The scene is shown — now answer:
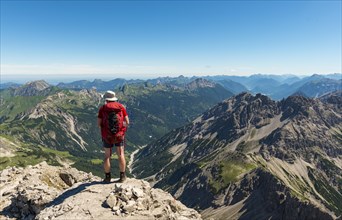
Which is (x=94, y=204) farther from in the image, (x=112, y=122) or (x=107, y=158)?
(x=112, y=122)

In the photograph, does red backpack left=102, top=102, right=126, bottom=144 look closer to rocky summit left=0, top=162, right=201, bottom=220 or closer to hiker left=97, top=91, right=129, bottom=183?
hiker left=97, top=91, right=129, bottom=183

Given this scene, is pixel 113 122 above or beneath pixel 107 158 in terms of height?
above

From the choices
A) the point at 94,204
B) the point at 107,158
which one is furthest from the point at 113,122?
the point at 94,204

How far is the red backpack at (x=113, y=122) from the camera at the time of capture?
26359 millimetres

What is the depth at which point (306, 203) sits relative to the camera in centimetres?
19838

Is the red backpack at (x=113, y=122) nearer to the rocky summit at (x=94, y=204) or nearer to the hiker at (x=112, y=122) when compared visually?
the hiker at (x=112, y=122)

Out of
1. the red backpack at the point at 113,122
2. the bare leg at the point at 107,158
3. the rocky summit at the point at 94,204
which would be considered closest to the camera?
the rocky summit at the point at 94,204

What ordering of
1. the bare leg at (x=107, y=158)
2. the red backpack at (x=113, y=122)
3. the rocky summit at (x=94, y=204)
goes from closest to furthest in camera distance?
the rocky summit at (x=94, y=204), the red backpack at (x=113, y=122), the bare leg at (x=107, y=158)

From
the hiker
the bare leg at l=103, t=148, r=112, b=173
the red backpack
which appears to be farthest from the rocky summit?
the red backpack

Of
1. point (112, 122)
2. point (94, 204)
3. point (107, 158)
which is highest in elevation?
point (112, 122)

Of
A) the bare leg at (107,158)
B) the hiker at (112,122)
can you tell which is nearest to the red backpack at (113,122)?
the hiker at (112,122)

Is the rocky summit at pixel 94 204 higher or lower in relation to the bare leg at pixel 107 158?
lower

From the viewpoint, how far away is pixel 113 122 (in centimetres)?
2639

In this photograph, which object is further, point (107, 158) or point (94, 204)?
point (107, 158)
